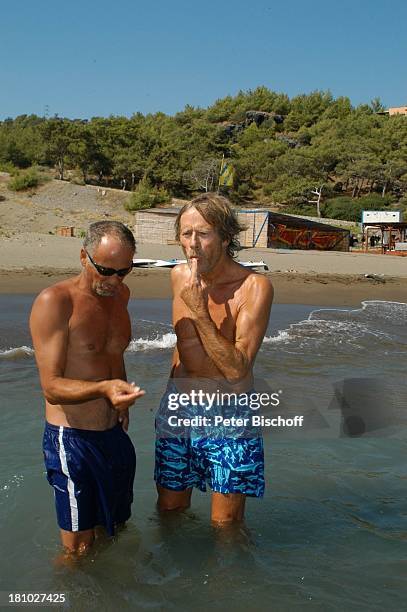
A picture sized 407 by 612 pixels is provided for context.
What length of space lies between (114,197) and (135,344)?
33.7m

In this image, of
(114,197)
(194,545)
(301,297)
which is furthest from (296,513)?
(114,197)

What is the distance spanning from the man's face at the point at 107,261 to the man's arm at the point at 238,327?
28 cm

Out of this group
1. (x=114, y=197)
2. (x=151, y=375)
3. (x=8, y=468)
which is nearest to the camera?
(x=8, y=468)

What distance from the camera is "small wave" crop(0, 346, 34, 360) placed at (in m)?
7.28

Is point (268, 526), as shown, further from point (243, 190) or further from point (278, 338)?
point (243, 190)

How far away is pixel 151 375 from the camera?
6.67 meters

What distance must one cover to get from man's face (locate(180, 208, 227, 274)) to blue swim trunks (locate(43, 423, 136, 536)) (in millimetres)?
867

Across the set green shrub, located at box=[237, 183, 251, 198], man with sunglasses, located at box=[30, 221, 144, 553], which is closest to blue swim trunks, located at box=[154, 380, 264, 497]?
man with sunglasses, located at box=[30, 221, 144, 553]

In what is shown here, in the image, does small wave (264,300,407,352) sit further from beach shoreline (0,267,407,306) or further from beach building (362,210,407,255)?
beach building (362,210,407,255)

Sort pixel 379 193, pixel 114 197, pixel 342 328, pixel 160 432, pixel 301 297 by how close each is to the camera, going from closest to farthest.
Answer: pixel 160 432
pixel 342 328
pixel 301 297
pixel 114 197
pixel 379 193

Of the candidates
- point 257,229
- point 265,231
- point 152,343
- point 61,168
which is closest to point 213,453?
point 152,343

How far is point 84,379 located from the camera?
2586 millimetres

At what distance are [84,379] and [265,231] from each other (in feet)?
80.1

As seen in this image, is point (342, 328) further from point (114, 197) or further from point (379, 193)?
point (379, 193)
